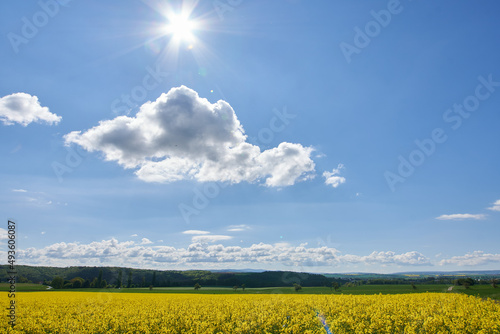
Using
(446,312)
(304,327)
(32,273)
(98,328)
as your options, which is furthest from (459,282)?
(32,273)

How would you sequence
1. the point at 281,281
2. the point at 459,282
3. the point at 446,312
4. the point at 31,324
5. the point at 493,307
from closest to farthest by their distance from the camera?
the point at 31,324, the point at 446,312, the point at 493,307, the point at 459,282, the point at 281,281

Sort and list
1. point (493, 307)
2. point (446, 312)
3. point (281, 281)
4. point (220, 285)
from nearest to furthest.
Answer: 1. point (446, 312)
2. point (493, 307)
3. point (220, 285)
4. point (281, 281)

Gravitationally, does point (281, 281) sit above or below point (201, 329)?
below

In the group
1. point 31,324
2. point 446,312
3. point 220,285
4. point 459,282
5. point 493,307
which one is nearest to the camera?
point 31,324

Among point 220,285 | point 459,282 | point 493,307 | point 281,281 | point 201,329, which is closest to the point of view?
point 201,329

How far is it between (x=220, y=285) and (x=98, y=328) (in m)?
138

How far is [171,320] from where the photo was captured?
19.7 m

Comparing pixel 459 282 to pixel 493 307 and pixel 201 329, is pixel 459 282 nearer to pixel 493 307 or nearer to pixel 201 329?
pixel 493 307

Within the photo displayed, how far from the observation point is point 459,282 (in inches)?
4252

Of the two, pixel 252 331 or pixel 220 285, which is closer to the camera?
pixel 252 331

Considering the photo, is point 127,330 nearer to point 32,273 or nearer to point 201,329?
point 201,329

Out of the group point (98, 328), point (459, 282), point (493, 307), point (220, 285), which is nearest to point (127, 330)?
point (98, 328)

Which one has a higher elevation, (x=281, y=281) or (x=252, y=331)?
(x=252, y=331)

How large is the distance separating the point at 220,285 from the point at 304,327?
141547 mm
